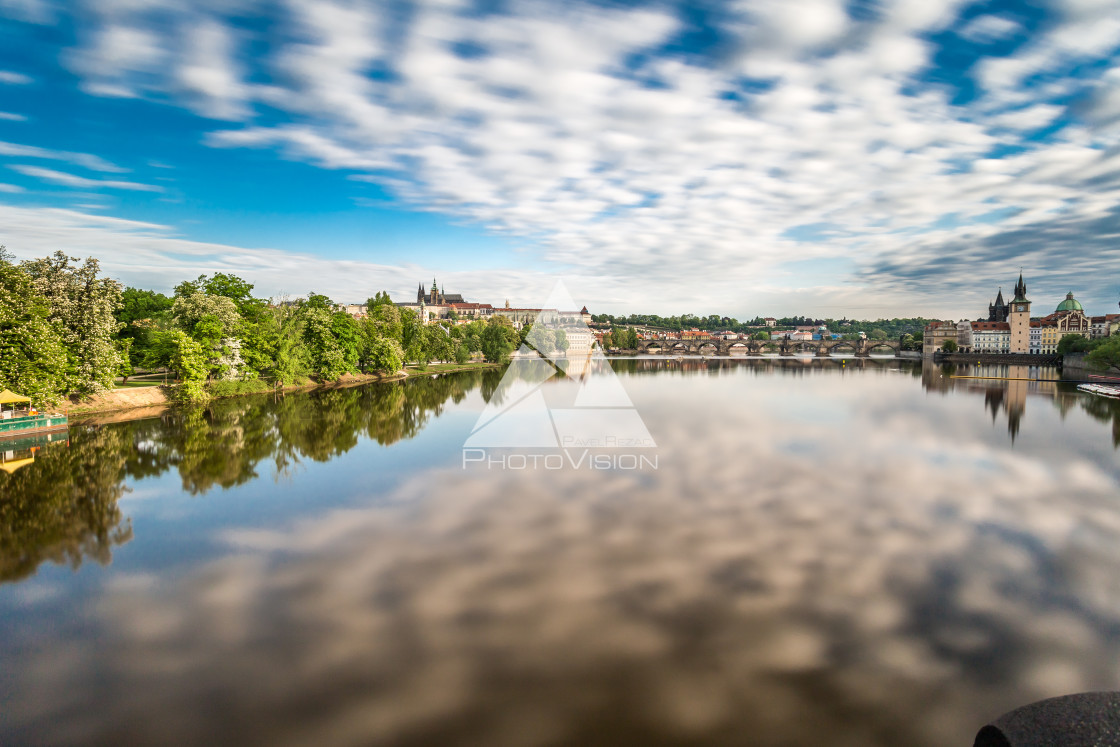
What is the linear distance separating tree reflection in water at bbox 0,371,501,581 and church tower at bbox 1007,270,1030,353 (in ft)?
382

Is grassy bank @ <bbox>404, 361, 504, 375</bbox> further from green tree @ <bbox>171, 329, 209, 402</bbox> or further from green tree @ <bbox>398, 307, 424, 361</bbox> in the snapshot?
green tree @ <bbox>171, 329, 209, 402</bbox>

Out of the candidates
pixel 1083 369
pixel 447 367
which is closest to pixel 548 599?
pixel 447 367

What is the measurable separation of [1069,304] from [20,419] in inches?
5675

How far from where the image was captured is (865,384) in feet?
162

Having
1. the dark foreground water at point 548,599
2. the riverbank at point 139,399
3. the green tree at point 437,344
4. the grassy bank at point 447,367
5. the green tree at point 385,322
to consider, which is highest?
the green tree at point 385,322

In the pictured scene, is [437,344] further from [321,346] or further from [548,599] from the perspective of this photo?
[548,599]

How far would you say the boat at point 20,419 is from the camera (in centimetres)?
2020

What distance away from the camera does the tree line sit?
21.9 m

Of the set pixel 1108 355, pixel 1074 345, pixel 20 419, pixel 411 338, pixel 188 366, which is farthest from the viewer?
pixel 1074 345

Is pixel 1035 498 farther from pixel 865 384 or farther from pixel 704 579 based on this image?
pixel 865 384

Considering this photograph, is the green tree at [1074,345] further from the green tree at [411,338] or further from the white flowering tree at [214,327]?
the white flowering tree at [214,327]

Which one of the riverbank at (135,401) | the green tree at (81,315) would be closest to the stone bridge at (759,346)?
the riverbank at (135,401)

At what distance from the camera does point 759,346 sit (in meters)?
144

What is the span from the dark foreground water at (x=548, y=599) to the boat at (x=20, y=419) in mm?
3906
